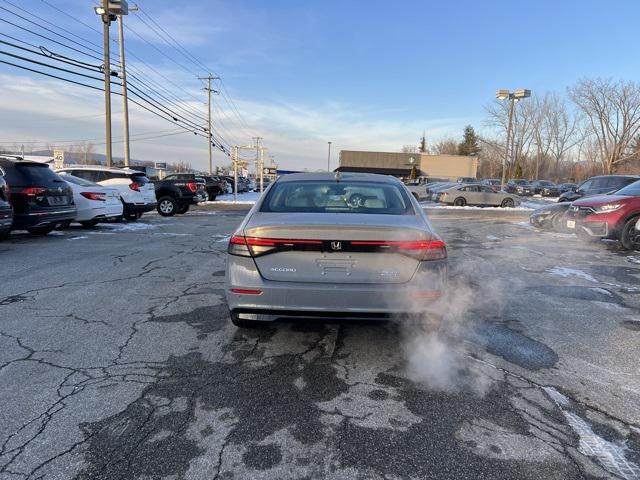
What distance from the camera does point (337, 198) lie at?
410 cm

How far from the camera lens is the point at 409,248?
10.5 ft

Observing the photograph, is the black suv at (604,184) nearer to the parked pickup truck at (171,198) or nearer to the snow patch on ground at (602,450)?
the snow patch on ground at (602,450)

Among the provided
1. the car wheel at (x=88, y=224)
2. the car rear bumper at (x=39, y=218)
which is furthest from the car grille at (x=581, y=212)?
the car wheel at (x=88, y=224)

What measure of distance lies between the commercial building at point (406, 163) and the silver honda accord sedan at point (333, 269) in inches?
2480

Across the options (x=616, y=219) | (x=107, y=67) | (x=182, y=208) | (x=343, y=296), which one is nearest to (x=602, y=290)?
(x=616, y=219)

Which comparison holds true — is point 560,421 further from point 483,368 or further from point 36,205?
point 36,205

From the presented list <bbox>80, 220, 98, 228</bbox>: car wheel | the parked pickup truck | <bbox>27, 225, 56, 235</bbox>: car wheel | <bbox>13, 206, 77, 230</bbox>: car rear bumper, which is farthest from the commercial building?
<bbox>13, 206, 77, 230</bbox>: car rear bumper

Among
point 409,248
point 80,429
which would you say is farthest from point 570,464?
point 80,429

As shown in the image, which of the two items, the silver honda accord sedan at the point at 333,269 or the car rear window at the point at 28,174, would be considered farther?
the car rear window at the point at 28,174

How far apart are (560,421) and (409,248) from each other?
144 centimetres

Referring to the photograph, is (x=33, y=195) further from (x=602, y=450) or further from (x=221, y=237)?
(x=602, y=450)

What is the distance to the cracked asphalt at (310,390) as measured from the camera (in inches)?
88.1

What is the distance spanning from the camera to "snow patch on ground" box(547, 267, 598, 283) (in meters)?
6.55

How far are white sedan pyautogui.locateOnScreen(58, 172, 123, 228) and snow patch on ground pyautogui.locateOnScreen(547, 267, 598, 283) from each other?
34.2 feet
